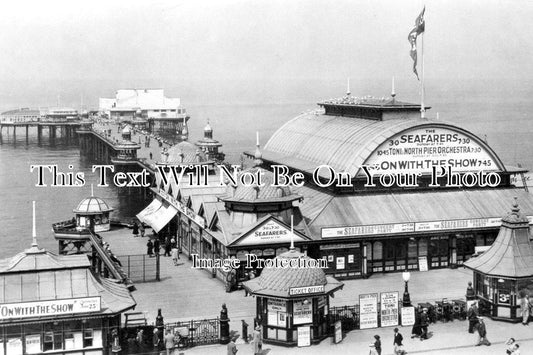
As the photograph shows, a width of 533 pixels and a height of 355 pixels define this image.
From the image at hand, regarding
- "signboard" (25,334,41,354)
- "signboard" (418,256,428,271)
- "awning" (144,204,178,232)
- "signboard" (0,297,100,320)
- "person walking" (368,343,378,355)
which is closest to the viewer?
"signboard" (0,297,100,320)

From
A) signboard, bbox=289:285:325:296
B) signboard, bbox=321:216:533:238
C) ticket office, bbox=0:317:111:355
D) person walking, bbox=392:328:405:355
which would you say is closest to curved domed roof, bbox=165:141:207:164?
signboard, bbox=321:216:533:238

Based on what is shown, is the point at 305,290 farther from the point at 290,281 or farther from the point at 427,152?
the point at 427,152

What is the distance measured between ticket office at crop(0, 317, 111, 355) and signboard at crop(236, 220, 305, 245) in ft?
44.0

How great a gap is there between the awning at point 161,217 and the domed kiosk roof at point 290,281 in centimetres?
2433

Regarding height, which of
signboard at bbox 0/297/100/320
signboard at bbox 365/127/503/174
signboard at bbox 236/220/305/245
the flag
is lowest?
signboard at bbox 0/297/100/320

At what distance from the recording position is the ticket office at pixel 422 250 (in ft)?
156

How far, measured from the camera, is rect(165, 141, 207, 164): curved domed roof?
2569 inches

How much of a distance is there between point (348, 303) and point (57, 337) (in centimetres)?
1632

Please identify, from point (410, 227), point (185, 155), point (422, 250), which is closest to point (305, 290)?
point (410, 227)

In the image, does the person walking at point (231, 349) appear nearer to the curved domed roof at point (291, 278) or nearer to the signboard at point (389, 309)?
the curved domed roof at point (291, 278)

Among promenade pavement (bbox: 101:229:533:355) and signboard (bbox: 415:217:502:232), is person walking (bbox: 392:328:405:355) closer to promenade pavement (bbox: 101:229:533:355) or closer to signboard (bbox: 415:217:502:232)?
promenade pavement (bbox: 101:229:533:355)

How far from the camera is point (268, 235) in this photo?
4369cm

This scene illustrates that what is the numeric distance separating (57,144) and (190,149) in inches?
4458

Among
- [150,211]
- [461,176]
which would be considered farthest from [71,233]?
[461,176]
